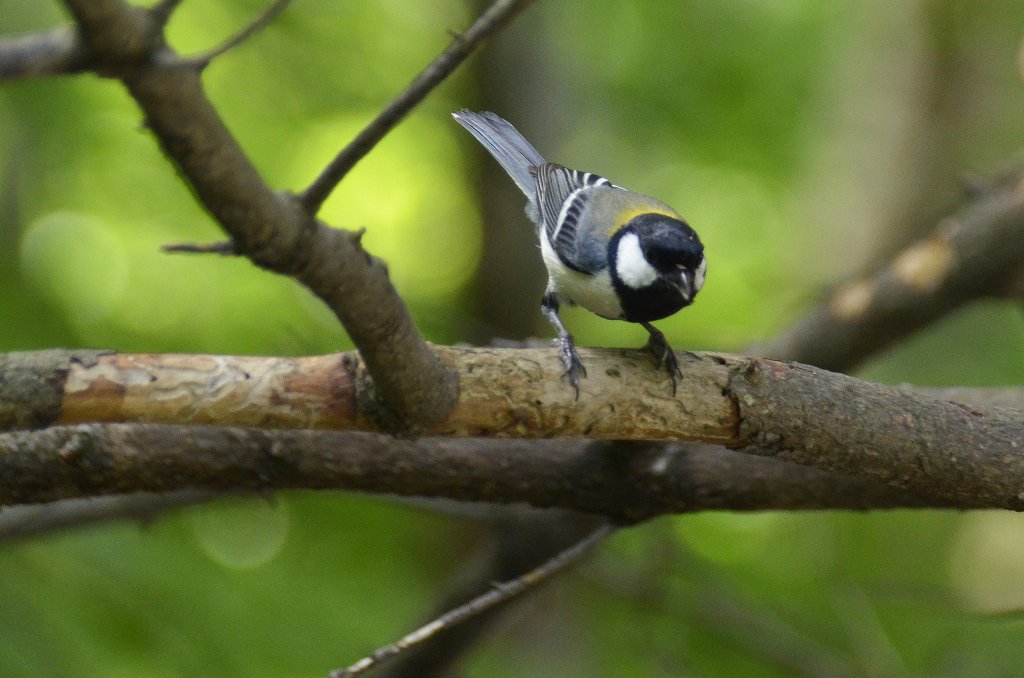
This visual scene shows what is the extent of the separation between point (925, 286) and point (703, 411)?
2420 millimetres

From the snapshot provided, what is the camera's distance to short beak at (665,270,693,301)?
2.94 meters

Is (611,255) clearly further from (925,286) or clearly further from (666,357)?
(925,286)

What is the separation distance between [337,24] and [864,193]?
4031 mm

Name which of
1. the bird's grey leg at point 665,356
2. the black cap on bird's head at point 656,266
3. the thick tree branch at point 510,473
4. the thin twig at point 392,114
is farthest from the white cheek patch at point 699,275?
the thin twig at point 392,114

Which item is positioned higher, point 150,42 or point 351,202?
point 351,202

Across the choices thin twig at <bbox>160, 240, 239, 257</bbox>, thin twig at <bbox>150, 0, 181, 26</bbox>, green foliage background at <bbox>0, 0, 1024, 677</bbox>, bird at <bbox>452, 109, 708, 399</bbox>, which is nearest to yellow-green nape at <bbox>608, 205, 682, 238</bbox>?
bird at <bbox>452, 109, 708, 399</bbox>

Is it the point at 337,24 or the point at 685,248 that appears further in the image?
the point at 337,24

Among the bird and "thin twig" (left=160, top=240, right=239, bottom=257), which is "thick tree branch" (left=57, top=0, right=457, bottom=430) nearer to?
"thin twig" (left=160, top=240, right=239, bottom=257)

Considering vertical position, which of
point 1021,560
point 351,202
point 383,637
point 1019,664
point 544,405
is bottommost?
point 383,637

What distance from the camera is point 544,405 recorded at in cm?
228

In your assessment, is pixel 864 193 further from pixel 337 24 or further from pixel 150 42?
pixel 150 42

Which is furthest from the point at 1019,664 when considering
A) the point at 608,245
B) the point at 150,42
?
the point at 150,42

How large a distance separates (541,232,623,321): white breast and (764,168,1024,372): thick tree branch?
1535mm

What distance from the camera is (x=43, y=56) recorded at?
115 cm
